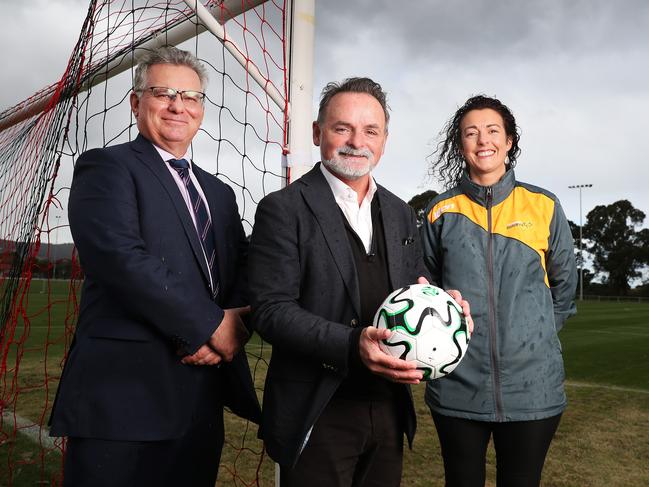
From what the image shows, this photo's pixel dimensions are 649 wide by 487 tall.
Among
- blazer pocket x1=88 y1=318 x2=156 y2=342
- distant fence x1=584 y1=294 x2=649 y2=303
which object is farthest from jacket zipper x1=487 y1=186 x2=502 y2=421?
distant fence x1=584 y1=294 x2=649 y2=303

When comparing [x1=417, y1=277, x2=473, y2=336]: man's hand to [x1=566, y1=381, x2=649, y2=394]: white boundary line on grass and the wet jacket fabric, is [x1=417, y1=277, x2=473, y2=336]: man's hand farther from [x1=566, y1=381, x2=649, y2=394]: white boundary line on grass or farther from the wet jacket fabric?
[x1=566, y1=381, x2=649, y2=394]: white boundary line on grass

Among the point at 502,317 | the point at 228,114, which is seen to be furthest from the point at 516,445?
the point at 228,114

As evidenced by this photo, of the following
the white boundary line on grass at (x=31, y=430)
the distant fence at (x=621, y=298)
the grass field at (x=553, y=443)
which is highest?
the distant fence at (x=621, y=298)

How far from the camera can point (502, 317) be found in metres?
2.24

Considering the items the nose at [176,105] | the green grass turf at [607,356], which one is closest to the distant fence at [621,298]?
the green grass turf at [607,356]

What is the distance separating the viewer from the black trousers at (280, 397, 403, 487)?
1745mm

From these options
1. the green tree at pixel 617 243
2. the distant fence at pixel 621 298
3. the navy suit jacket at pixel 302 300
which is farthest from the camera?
the green tree at pixel 617 243

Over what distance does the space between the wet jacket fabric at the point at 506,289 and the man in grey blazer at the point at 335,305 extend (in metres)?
0.39

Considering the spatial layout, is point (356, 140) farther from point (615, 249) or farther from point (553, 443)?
point (615, 249)

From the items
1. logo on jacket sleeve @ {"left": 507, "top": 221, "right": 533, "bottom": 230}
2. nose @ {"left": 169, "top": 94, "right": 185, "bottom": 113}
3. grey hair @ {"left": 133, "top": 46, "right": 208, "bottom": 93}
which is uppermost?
grey hair @ {"left": 133, "top": 46, "right": 208, "bottom": 93}

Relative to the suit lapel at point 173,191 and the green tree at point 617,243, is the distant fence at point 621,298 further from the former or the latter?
the suit lapel at point 173,191

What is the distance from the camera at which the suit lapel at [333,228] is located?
5.99 feet

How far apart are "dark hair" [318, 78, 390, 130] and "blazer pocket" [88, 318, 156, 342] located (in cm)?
98

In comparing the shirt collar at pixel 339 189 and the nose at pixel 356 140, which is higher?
the nose at pixel 356 140
